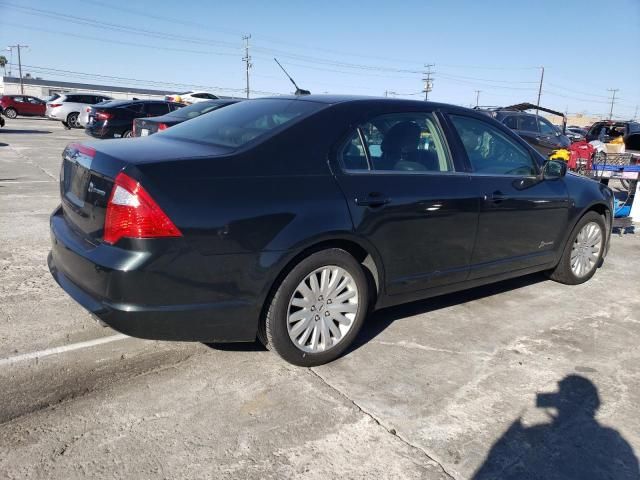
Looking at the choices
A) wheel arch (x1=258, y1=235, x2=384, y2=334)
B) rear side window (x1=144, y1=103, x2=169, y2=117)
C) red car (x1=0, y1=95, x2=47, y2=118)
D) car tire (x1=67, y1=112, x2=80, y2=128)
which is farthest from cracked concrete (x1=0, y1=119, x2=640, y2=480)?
red car (x1=0, y1=95, x2=47, y2=118)

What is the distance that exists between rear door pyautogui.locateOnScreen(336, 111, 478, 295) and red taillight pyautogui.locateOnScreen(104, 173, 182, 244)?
1.09 metres

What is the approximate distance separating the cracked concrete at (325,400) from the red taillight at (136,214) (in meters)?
0.92

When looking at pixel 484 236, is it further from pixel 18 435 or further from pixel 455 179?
pixel 18 435

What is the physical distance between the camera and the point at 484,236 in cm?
402

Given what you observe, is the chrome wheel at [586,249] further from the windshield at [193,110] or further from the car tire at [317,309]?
the windshield at [193,110]

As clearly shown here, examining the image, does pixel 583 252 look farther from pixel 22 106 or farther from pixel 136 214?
pixel 22 106

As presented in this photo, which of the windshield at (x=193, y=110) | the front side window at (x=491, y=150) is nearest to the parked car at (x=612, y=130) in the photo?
the windshield at (x=193, y=110)

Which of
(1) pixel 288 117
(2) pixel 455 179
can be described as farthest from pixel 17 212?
(2) pixel 455 179

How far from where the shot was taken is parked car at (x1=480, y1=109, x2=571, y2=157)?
53.3 ft

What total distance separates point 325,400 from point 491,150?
2.43 meters

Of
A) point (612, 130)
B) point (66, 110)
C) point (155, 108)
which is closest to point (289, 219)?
point (155, 108)

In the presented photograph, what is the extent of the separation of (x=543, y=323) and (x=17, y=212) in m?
6.26

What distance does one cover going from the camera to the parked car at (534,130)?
640 inches

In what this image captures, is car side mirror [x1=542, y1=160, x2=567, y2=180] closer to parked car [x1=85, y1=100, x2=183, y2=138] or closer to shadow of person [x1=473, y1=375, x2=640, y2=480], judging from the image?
shadow of person [x1=473, y1=375, x2=640, y2=480]
